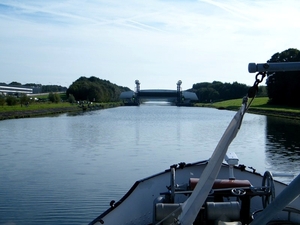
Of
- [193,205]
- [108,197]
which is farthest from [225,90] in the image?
[193,205]

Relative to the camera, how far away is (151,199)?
8.56 meters

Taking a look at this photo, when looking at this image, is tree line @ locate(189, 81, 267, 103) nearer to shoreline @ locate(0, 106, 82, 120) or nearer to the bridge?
the bridge

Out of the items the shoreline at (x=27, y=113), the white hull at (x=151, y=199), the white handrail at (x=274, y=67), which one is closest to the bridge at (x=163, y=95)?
the shoreline at (x=27, y=113)

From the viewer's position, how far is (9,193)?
Result: 1343 centimetres

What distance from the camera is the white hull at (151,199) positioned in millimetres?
7761

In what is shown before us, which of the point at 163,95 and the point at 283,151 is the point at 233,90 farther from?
the point at 283,151

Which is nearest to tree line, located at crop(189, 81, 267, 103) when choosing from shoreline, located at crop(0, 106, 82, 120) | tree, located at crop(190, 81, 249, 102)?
tree, located at crop(190, 81, 249, 102)

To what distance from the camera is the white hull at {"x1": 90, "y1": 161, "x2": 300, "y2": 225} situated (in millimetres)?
7761

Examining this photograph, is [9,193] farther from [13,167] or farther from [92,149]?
[92,149]

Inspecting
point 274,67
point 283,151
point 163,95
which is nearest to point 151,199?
point 274,67

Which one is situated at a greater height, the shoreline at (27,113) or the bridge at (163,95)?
the bridge at (163,95)

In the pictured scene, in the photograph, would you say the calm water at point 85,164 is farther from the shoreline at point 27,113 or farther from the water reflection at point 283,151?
the shoreline at point 27,113

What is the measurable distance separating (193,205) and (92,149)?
19.3 m

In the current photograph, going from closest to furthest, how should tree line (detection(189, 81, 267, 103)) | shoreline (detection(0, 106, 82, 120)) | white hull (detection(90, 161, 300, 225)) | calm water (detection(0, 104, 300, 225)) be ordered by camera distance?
1. white hull (detection(90, 161, 300, 225))
2. calm water (detection(0, 104, 300, 225))
3. shoreline (detection(0, 106, 82, 120))
4. tree line (detection(189, 81, 267, 103))
